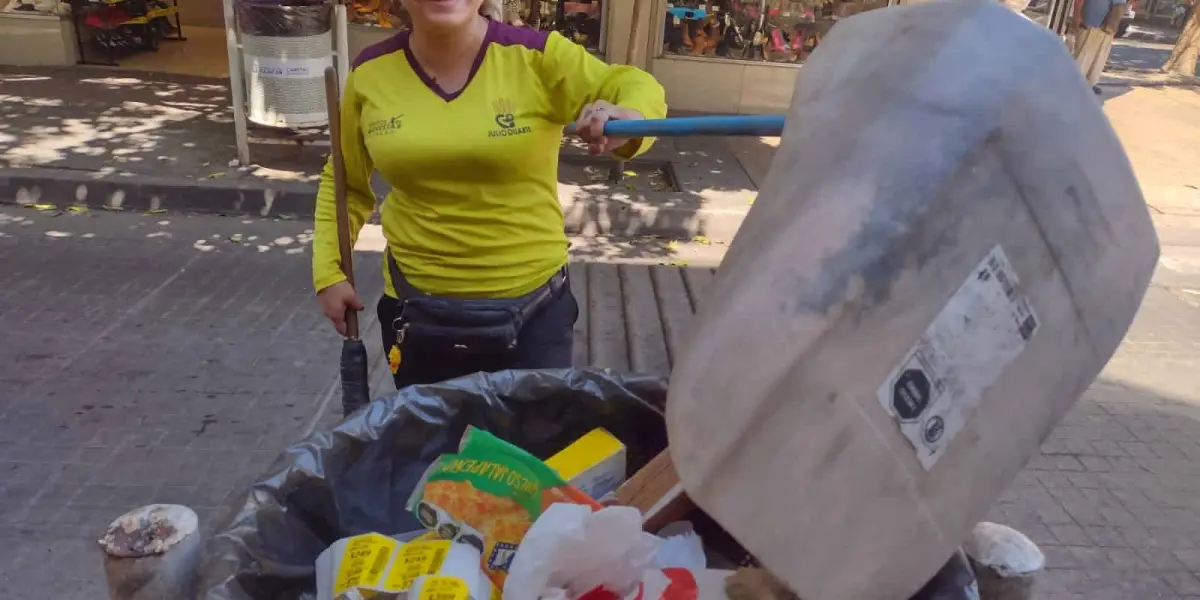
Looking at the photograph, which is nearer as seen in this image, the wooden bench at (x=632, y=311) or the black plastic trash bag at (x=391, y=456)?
the black plastic trash bag at (x=391, y=456)

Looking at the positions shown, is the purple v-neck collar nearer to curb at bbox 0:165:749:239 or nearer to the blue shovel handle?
the blue shovel handle

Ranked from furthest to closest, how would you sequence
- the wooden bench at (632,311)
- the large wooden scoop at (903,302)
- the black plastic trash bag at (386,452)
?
the wooden bench at (632,311), the black plastic trash bag at (386,452), the large wooden scoop at (903,302)

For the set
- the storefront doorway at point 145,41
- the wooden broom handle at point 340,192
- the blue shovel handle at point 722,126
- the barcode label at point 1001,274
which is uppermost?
the blue shovel handle at point 722,126

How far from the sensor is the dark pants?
1.85m

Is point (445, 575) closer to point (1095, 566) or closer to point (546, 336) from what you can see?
A: point (546, 336)

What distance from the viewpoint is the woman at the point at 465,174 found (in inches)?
65.5

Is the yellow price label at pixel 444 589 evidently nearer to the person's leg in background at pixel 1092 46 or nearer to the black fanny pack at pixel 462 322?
the black fanny pack at pixel 462 322

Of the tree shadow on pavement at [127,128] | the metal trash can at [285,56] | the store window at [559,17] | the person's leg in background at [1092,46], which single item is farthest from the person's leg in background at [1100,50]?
the tree shadow on pavement at [127,128]

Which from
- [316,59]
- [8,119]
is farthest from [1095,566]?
[8,119]

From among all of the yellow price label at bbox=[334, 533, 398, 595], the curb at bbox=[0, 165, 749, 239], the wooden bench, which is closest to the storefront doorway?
the curb at bbox=[0, 165, 749, 239]

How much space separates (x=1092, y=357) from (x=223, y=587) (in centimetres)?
108

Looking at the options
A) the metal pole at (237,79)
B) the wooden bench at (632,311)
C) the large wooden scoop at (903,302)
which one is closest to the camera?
the large wooden scoop at (903,302)

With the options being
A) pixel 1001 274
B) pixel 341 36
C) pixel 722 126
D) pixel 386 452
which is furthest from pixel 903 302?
pixel 341 36

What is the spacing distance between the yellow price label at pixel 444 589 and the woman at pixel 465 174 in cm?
68
